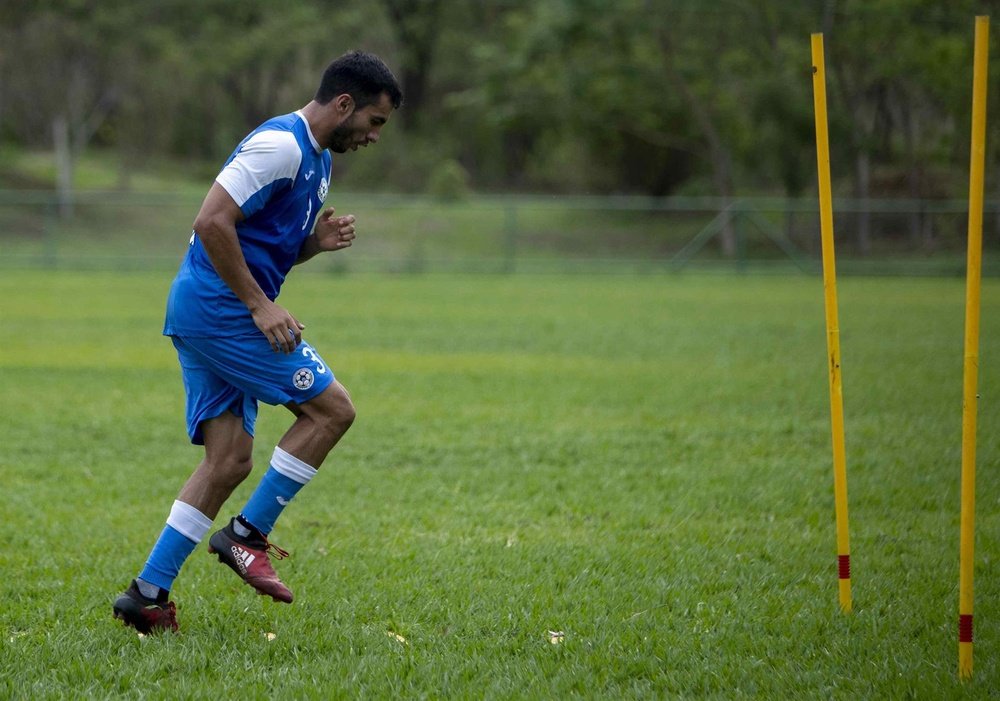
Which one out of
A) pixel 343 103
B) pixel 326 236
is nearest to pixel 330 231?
pixel 326 236

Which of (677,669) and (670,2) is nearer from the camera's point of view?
(677,669)

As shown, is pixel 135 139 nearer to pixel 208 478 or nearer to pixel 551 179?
pixel 551 179

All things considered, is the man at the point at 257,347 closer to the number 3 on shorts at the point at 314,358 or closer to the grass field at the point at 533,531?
the number 3 on shorts at the point at 314,358

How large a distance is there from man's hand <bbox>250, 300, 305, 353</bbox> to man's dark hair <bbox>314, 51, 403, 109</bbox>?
84 cm

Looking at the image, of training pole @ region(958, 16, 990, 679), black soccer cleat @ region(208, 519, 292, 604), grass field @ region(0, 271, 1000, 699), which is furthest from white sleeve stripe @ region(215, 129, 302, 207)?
training pole @ region(958, 16, 990, 679)

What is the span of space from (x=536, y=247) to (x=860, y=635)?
26.9 m

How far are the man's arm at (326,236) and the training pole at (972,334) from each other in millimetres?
2481

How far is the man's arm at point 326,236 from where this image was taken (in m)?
5.20

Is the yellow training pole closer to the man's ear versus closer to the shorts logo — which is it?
the man's ear

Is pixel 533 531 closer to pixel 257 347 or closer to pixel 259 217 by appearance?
pixel 257 347

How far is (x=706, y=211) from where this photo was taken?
31031mm

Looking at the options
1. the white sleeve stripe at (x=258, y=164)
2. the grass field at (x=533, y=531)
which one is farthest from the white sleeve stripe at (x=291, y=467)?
the white sleeve stripe at (x=258, y=164)

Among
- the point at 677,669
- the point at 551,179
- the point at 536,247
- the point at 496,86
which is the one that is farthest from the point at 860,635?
the point at 551,179

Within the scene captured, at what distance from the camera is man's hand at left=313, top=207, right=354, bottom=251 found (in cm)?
522
